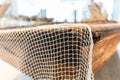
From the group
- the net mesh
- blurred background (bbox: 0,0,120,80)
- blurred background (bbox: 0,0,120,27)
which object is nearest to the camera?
the net mesh

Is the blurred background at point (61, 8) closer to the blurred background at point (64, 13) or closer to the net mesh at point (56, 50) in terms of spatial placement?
the blurred background at point (64, 13)

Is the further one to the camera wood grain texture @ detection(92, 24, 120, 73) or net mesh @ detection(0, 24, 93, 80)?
wood grain texture @ detection(92, 24, 120, 73)

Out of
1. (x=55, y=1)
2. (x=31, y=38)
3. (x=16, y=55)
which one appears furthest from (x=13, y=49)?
(x=55, y=1)

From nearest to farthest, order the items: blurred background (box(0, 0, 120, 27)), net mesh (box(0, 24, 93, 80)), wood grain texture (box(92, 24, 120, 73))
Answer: net mesh (box(0, 24, 93, 80)) < wood grain texture (box(92, 24, 120, 73)) < blurred background (box(0, 0, 120, 27))

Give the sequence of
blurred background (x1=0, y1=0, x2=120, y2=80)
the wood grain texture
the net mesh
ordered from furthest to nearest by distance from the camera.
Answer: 1. blurred background (x1=0, y1=0, x2=120, y2=80)
2. the wood grain texture
3. the net mesh

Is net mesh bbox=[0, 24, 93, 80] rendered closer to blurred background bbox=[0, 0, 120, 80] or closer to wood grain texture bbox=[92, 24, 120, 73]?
wood grain texture bbox=[92, 24, 120, 73]

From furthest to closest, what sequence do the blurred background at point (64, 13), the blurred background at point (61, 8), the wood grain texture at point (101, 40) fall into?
the blurred background at point (61, 8) < the blurred background at point (64, 13) < the wood grain texture at point (101, 40)

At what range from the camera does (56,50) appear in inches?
27.3

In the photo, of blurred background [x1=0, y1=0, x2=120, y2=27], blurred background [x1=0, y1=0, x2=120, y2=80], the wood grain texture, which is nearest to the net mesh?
the wood grain texture

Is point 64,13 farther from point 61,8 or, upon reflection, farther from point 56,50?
point 56,50

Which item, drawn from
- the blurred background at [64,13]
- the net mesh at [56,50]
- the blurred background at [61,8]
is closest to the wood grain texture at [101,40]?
the net mesh at [56,50]

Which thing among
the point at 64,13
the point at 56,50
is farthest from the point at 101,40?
the point at 64,13

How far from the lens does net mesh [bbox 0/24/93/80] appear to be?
66 cm

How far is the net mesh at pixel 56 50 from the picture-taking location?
66 centimetres
